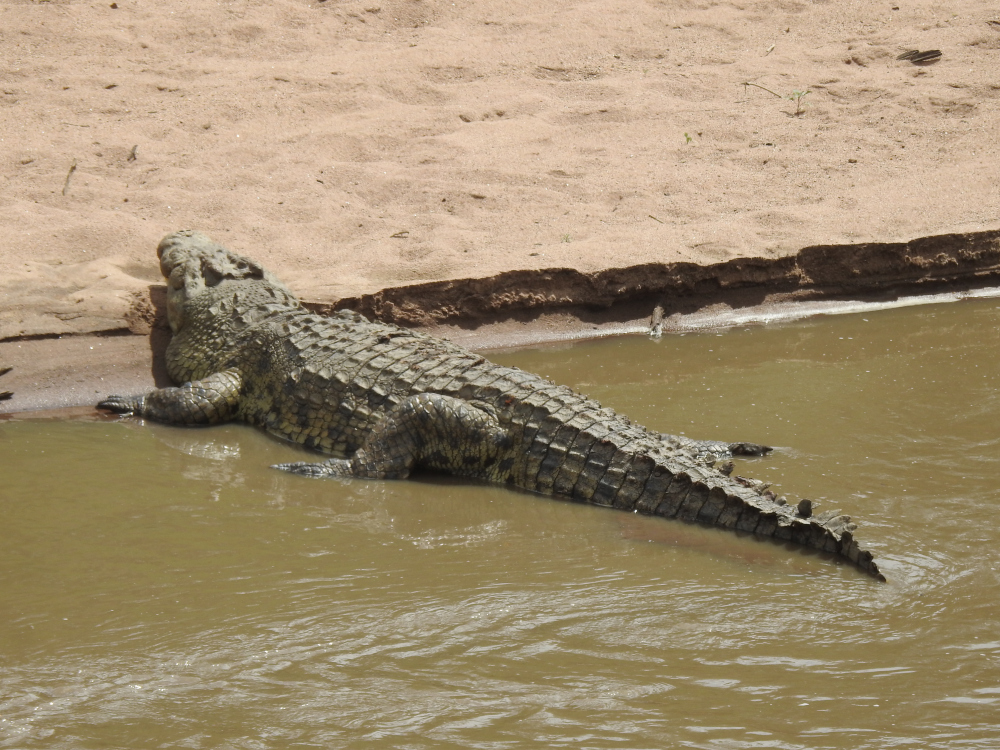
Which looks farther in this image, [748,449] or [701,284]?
[701,284]

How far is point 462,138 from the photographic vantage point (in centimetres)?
1044

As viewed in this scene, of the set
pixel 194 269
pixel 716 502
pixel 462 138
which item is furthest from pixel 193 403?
pixel 462 138

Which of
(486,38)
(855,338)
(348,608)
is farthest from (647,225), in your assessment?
(348,608)

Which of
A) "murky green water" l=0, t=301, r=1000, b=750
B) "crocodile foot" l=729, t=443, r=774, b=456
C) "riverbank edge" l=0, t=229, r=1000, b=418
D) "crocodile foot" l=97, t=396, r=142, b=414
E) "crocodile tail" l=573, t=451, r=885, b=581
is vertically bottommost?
"murky green water" l=0, t=301, r=1000, b=750

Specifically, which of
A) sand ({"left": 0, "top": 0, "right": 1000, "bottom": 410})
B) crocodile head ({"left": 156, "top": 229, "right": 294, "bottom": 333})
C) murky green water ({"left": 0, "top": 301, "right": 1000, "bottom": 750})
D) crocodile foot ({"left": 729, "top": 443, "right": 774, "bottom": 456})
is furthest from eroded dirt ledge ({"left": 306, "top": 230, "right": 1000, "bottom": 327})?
crocodile foot ({"left": 729, "top": 443, "right": 774, "bottom": 456})

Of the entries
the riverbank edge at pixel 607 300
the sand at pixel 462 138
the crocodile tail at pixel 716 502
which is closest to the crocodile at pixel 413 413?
the crocodile tail at pixel 716 502

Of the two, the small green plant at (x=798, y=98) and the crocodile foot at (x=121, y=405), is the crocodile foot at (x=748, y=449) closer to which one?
the crocodile foot at (x=121, y=405)

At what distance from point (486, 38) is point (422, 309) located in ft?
19.8

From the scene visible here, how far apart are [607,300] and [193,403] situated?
10.5 ft

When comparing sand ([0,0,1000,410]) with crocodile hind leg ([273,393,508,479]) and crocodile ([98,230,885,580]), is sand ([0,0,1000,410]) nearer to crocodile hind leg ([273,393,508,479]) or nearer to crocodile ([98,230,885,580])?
crocodile ([98,230,885,580])

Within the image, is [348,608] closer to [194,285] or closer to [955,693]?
[955,693]

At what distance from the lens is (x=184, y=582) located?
4.24 meters

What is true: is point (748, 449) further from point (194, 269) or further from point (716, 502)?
point (194, 269)

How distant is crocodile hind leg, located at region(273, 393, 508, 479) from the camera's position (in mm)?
5441
